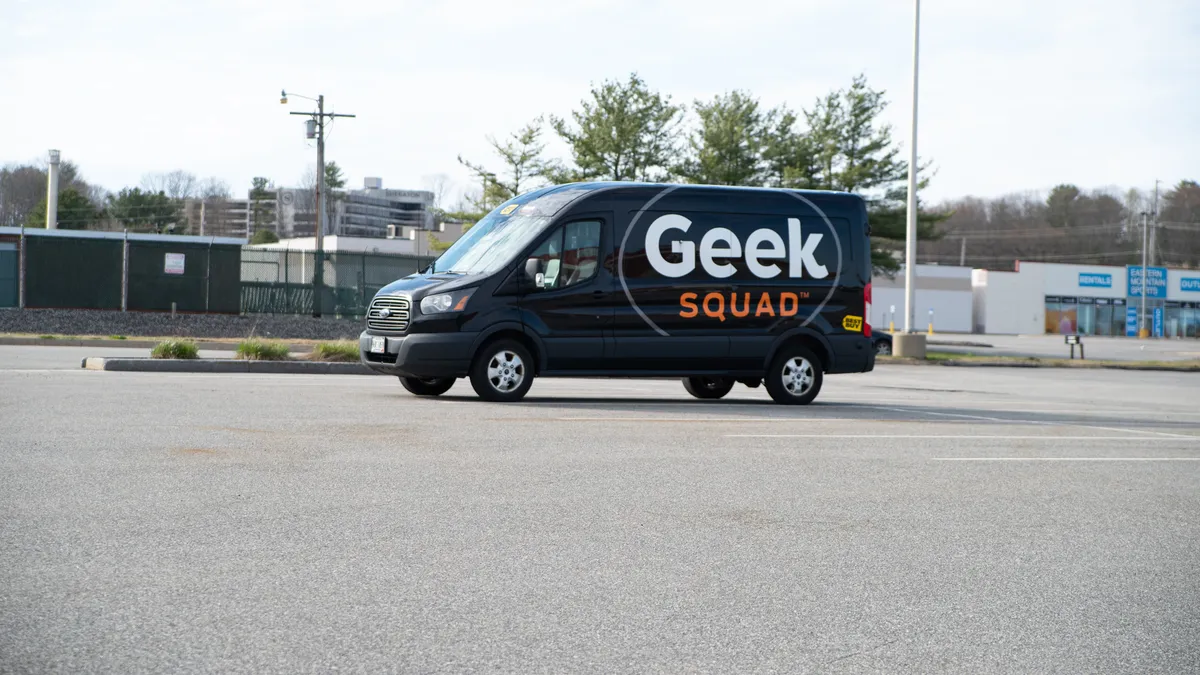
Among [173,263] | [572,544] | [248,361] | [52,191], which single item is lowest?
[572,544]

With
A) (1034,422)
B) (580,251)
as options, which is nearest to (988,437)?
(1034,422)

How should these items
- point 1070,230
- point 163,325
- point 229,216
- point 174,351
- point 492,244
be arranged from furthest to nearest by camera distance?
1. point 229,216
2. point 1070,230
3. point 163,325
4. point 174,351
5. point 492,244

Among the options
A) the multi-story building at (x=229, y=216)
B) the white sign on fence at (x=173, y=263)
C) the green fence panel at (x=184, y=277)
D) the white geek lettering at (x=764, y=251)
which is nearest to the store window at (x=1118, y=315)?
the green fence panel at (x=184, y=277)

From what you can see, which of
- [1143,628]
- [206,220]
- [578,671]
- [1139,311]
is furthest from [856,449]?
[206,220]

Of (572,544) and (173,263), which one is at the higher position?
(173,263)

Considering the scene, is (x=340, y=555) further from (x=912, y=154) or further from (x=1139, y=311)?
(x=1139, y=311)

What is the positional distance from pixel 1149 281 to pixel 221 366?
274 ft

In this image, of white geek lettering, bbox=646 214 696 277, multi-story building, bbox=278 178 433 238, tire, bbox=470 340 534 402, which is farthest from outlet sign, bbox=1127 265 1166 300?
tire, bbox=470 340 534 402

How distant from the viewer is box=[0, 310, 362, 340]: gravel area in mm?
29516

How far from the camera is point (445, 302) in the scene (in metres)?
13.3

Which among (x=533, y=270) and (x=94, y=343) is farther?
(x=94, y=343)

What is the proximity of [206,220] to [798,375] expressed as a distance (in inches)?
5195

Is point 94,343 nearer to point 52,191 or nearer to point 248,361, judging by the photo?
point 248,361

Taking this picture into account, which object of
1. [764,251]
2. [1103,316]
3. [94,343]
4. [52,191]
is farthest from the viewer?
[1103,316]
